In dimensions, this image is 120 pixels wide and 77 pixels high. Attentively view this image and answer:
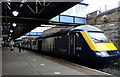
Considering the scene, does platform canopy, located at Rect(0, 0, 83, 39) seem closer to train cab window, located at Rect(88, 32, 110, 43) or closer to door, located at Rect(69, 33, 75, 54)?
door, located at Rect(69, 33, 75, 54)

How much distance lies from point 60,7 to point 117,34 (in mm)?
5365

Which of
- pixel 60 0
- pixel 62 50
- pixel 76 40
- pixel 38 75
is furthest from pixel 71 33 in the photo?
pixel 38 75

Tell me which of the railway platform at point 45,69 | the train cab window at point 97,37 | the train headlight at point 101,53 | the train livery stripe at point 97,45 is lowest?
the railway platform at point 45,69

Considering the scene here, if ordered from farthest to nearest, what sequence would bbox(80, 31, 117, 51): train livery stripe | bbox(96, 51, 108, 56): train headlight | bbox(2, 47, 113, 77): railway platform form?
bbox(80, 31, 117, 51): train livery stripe, bbox(96, 51, 108, 56): train headlight, bbox(2, 47, 113, 77): railway platform

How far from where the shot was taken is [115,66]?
35.2 ft

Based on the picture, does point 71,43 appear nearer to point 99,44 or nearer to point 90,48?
point 90,48

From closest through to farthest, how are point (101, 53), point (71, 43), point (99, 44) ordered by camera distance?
point (101, 53) < point (99, 44) < point (71, 43)

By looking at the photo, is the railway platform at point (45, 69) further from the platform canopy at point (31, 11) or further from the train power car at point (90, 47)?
the platform canopy at point (31, 11)

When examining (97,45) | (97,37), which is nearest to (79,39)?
(97,37)

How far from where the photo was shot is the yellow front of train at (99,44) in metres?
8.27

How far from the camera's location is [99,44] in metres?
8.63

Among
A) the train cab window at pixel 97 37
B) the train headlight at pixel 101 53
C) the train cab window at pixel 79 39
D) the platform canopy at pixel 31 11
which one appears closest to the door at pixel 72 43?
the train cab window at pixel 79 39

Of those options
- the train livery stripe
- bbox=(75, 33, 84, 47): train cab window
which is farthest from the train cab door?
the train livery stripe

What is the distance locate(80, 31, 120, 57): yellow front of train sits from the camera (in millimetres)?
8273
